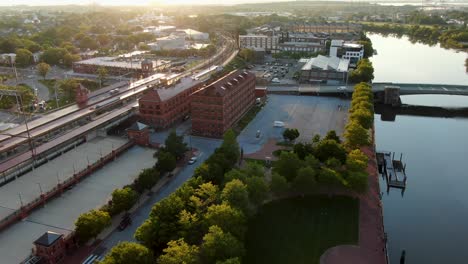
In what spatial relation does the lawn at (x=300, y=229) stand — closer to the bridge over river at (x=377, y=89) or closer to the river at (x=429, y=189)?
the river at (x=429, y=189)

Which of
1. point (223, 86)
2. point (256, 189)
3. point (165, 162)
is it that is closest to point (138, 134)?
point (165, 162)

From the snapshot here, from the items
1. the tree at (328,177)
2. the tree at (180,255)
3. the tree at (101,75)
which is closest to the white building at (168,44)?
the tree at (101,75)

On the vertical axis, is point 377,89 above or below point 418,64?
above

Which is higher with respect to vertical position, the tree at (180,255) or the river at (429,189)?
the tree at (180,255)

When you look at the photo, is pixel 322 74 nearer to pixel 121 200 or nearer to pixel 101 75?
pixel 101 75

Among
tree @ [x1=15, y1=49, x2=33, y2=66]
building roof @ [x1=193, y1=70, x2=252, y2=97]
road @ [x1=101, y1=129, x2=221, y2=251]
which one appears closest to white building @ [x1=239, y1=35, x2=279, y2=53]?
tree @ [x1=15, y1=49, x2=33, y2=66]

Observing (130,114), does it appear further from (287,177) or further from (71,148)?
(287,177)
